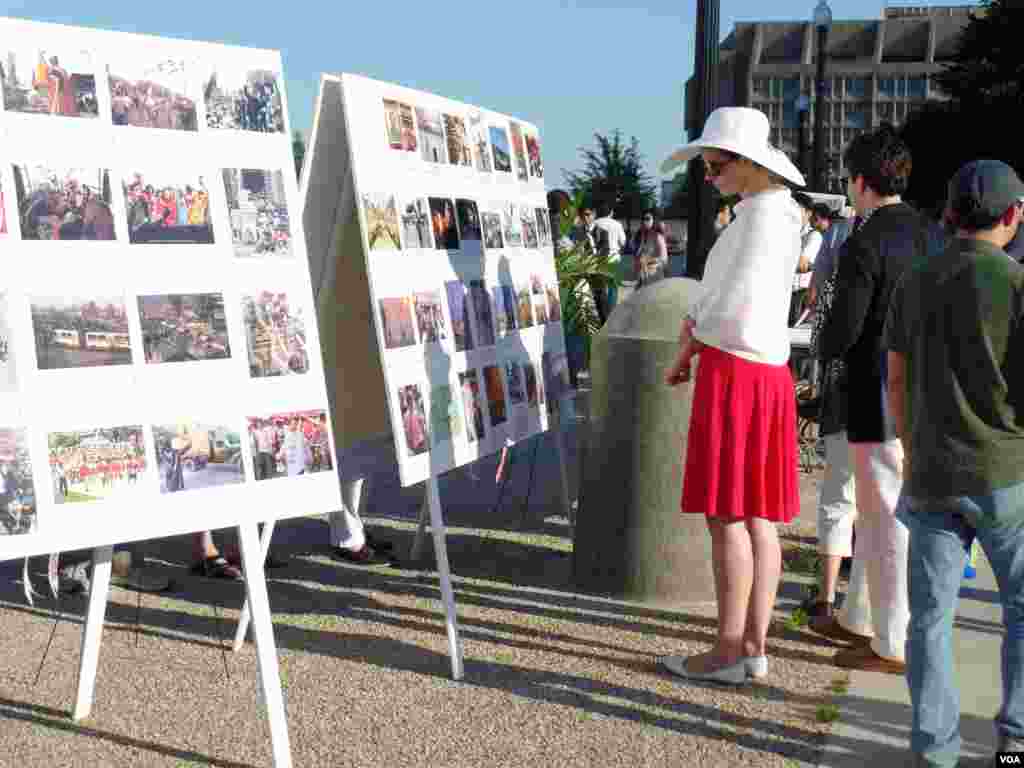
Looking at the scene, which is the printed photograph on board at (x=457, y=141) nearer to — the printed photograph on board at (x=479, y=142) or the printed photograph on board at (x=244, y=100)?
the printed photograph on board at (x=479, y=142)

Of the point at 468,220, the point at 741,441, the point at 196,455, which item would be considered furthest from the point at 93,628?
the point at 741,441

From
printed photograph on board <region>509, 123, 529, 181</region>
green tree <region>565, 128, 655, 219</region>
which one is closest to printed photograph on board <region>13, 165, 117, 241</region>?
printed photograph on board <region>509, 123, 529, 181</region>

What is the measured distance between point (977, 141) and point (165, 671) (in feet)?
161

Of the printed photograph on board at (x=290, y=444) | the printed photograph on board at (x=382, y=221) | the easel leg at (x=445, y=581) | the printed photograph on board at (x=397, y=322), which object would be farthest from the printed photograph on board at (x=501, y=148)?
the printed photograph on board at (x=290, y=444)

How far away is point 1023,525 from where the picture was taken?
353 centimetres

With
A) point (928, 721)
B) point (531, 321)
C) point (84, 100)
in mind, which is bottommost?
point (928, 721)

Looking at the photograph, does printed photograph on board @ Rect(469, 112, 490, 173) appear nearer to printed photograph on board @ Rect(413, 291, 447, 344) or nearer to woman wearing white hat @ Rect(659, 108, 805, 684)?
printed photograph on board @ Rect(413, 291, 447, 344)

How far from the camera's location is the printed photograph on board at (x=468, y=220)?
17.0 feet

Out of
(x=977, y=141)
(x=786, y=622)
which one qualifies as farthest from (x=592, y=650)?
(x=977, y=141)

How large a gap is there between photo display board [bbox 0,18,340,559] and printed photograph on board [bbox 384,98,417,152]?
29.9 inches

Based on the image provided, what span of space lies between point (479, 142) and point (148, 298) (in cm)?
230

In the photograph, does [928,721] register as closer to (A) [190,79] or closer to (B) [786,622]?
(B) [786,622]

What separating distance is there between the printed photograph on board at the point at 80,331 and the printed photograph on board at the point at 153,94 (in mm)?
507

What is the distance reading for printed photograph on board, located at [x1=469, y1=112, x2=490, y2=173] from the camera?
17.9ft
